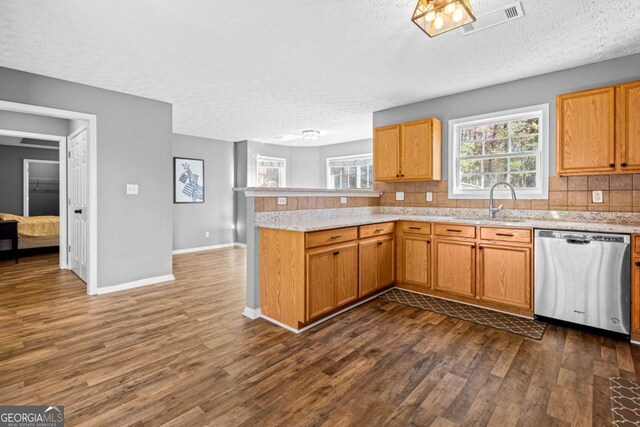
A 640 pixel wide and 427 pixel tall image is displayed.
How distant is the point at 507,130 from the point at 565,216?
118cm

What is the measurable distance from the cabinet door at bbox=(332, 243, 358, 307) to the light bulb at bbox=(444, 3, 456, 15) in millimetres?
2022

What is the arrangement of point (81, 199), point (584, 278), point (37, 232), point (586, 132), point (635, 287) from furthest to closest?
1. point (37, 232)
2. point (81, 199)
3. point (586, 132)
4. point (584, 278)
5. point (635, 287)

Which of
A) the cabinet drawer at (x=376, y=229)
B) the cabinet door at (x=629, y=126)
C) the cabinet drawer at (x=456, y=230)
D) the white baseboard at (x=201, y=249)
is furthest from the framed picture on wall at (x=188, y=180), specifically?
the cabinet door at (x=629, y=126)

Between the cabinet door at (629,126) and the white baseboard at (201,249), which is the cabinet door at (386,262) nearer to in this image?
the cabinet door at (629,126)

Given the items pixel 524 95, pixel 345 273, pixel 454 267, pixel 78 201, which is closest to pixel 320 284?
pixel 345 273

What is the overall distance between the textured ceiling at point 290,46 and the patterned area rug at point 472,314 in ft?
8.26

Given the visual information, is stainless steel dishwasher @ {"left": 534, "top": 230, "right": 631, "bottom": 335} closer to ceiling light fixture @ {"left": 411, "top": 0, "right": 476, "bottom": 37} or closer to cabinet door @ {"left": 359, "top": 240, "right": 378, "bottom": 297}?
cabinet door @ {"left": 359, "top": 240, "right": 378, "bottom": 297}

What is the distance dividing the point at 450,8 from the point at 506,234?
2.14 m

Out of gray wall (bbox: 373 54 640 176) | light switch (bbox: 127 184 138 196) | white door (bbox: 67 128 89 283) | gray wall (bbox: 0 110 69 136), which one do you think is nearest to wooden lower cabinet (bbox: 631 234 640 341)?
gray wall (bbox: 373 54 640 176)

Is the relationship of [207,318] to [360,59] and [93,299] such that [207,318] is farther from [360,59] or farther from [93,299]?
[360,59]

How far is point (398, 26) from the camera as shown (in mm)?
2520

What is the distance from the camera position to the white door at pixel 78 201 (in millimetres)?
4141

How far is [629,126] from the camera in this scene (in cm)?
277

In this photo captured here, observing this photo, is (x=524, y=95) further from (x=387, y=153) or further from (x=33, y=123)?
(x=33, y=123)
